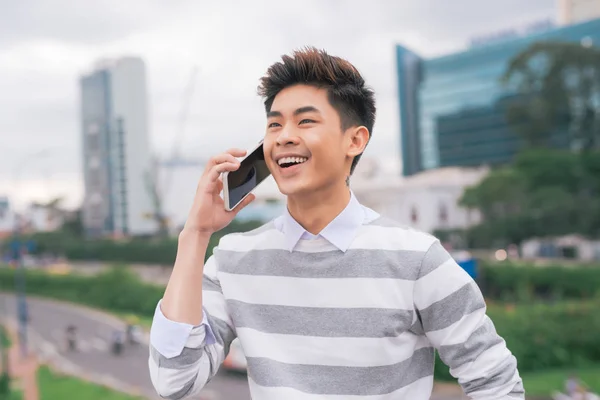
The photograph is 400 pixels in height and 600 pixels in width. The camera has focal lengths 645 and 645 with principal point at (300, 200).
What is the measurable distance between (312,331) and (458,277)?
32cm

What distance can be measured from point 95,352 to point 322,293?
30.1m

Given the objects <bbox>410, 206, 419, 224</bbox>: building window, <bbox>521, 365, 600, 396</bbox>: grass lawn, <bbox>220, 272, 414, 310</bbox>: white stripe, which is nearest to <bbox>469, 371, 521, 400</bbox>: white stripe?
<bbox>220, 272, 414, 310</bbox>: white stripe

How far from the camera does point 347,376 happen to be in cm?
131

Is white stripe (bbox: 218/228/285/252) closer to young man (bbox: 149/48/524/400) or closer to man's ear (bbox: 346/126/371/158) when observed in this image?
young man (bbox: 149/48/524/400)

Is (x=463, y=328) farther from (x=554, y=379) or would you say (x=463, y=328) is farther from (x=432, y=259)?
(x=554, y=379)

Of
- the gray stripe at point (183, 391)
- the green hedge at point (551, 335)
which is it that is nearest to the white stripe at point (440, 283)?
the gray stripe at point (183, 391)

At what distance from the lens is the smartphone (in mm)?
1355

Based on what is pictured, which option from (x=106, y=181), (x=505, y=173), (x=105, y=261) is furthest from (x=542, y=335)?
(x=106, y=181)

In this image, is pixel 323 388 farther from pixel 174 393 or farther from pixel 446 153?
pixel 446 153

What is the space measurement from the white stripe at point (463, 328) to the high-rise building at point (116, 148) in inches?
1429

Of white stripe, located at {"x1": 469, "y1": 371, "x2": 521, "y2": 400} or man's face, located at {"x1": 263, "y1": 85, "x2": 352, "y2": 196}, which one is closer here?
white stripe, located at {"x1": 469, "y1": 371, "x2": 521, "y2": 400}

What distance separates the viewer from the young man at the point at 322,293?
50.2 inches

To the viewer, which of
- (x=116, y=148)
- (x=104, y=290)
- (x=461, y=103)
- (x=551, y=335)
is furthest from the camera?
(x=461, y=103)

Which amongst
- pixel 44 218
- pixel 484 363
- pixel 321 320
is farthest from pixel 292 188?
pixel 44 218
